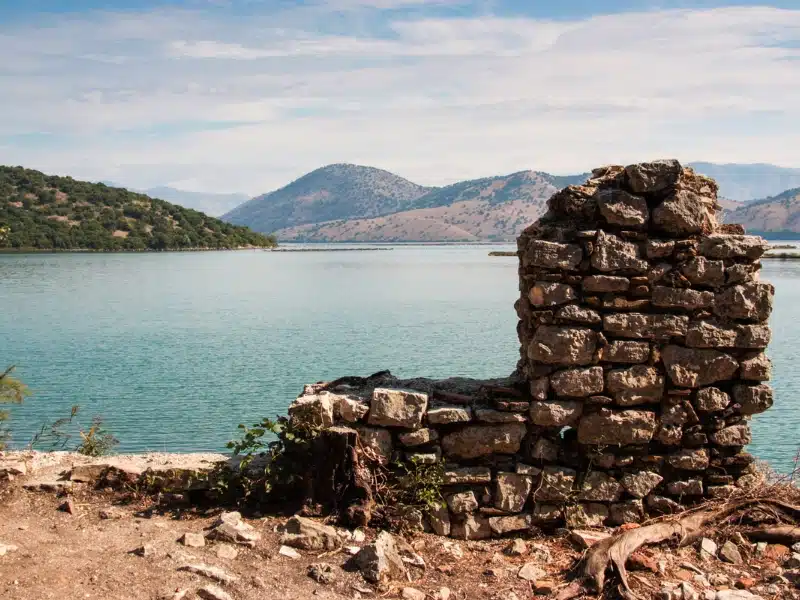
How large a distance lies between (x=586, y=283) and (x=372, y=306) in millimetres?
34500

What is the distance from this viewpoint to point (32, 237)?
116125 millimetres

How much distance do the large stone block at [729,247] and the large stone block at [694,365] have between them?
0.85 m

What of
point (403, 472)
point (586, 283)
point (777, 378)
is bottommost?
point (777, 378)

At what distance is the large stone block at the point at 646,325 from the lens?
693 cm

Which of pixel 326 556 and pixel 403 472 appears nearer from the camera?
pixel 326 556

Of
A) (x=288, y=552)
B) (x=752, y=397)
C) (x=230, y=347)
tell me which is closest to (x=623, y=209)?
(x=752, y=397)

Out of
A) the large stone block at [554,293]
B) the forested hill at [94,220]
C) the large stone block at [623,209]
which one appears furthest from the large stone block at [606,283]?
the forested hill at [94,220]

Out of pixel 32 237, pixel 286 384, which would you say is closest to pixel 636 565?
pixel 286 384

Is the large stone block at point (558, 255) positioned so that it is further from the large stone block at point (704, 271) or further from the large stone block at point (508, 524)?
the large stone block at point (508, 524)

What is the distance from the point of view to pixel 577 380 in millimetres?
6953

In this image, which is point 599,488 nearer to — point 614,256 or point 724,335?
point 724,335

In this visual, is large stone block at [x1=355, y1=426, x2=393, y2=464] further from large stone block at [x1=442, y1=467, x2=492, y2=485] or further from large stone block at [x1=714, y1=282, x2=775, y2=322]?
large stone block at [x1=714, y1=282, x2=775, y2=322]

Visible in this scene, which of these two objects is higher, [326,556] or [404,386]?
[404,386]

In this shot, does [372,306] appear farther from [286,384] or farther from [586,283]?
[586,283]
